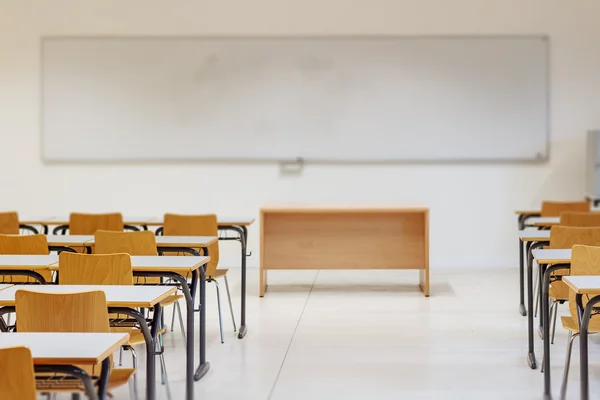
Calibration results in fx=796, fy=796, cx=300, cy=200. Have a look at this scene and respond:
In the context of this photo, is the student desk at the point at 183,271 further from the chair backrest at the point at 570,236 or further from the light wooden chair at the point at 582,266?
the chair backrest at the point at 570,236

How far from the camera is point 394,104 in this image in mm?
8766

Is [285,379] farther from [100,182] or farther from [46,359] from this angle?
[100,182]

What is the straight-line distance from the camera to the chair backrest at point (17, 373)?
7.00ft

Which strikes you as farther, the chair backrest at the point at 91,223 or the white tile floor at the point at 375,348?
the chair backrest at the point at 91,223

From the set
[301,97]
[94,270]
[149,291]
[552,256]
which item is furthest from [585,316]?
[301,97]

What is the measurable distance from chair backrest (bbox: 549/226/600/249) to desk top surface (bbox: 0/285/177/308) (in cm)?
276

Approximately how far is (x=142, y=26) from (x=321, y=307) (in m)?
4.14

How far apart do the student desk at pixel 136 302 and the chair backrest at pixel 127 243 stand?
4.34 feet

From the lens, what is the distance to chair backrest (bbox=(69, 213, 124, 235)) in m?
6.52

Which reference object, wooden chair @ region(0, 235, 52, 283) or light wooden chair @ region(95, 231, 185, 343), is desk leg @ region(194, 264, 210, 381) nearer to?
light wooden chair @ region(95, 231, 185, 343)

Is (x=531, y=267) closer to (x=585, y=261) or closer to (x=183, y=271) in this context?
(x=585, y=261)

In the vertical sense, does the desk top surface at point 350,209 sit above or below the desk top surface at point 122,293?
above

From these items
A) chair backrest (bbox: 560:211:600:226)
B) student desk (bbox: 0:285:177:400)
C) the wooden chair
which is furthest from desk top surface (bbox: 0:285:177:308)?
chair backrest (bbox: 560:211:600:226)

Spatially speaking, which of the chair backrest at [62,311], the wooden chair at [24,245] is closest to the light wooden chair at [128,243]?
the wooden chair at [24,245]
